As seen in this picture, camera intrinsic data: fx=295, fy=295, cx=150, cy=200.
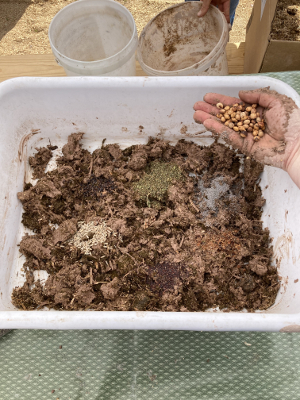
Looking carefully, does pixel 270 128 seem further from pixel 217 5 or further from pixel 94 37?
pixel 94 37

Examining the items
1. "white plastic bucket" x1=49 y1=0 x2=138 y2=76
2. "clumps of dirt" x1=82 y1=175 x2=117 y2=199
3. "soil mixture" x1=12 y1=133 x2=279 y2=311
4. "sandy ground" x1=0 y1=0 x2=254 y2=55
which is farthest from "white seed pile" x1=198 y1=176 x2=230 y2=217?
"sandy ground" x1=0 y1=0 x2=254 y2=55

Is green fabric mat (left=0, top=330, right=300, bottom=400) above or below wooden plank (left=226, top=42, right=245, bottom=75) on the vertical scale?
below

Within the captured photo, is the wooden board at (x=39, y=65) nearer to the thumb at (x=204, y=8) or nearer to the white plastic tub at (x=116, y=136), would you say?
the thumb at (x=204, y=8)

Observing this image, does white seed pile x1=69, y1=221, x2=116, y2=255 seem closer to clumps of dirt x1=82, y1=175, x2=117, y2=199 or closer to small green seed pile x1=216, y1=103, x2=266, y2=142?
clumps of dirt x1=82, y1=175, x2=117, y2=199

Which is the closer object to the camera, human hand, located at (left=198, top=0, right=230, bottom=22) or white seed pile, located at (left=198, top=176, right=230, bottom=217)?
white seed pile, located at (left=198, top=176, right=230, bottom=217)

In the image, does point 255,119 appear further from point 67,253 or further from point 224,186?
point 67,253

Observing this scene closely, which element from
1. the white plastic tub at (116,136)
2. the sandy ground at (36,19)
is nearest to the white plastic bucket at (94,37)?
the white plastic tub at (116,136)

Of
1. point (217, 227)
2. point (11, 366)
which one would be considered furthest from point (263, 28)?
point (11, 366)
